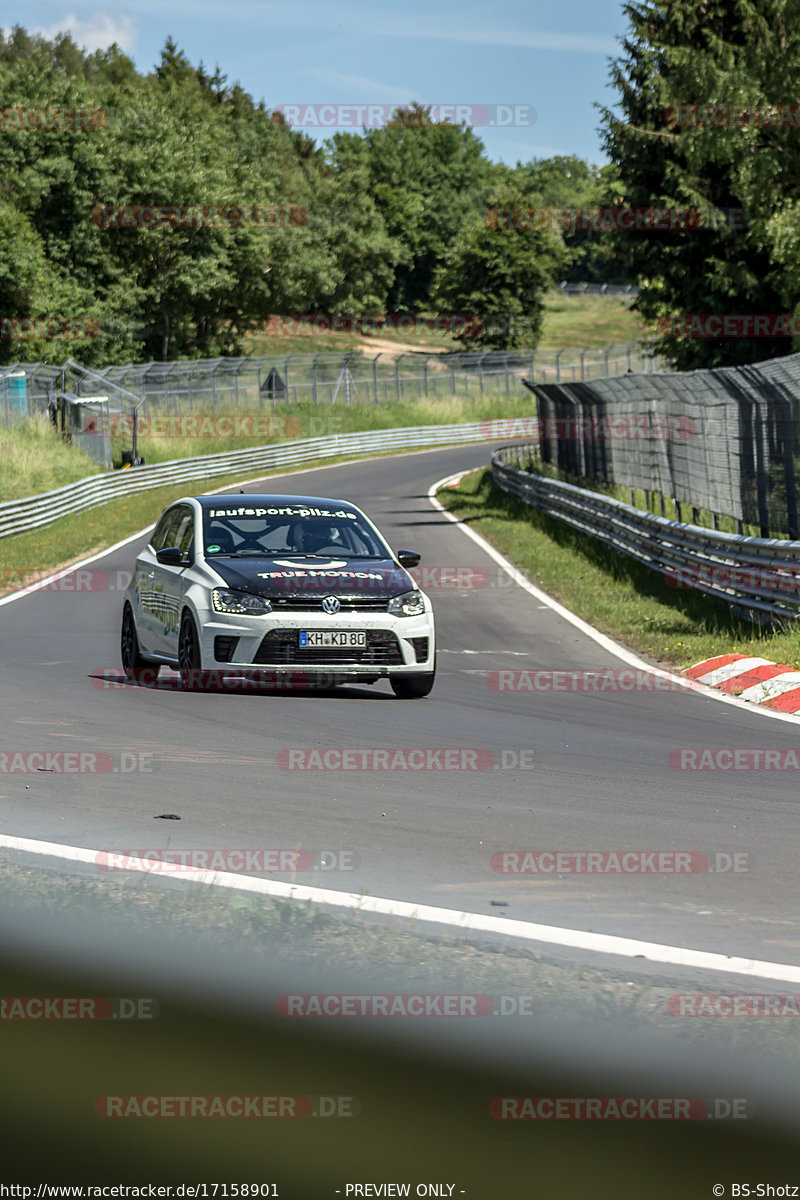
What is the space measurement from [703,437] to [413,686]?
386 inches

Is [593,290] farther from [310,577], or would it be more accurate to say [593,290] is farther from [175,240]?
[310,577]

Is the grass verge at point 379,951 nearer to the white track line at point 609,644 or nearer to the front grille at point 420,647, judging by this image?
the front grille at point 420,647

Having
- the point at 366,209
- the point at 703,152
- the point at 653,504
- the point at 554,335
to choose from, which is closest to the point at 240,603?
the point at 653,504

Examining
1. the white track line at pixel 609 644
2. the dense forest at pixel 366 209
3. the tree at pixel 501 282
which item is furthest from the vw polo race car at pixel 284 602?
the tree at pixel 501 282

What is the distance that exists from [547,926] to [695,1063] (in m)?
1.35

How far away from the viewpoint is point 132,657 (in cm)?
1306

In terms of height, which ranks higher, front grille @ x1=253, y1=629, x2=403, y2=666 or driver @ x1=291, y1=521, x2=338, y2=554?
driver @ x1=291, y1=521, x2=338, y2=554

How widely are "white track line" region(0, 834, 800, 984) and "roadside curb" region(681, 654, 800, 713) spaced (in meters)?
6.46

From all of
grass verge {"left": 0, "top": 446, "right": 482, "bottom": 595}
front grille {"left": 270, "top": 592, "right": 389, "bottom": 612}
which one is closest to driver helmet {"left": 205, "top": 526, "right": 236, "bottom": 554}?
front grille {"left": 270, "top": 592, "right": 389, "bottom": 612}

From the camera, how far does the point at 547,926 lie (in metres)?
5.42

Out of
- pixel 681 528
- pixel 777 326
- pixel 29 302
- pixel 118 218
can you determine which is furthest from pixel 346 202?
pixel 681 528

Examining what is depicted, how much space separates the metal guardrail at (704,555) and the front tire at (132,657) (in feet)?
19.2

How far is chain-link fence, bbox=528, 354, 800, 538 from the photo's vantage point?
53.8 ft

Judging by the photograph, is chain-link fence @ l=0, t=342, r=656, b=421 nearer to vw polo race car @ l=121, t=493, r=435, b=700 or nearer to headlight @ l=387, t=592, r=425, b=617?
vw polo race car @ l=121, t=493, r=435, b=700
